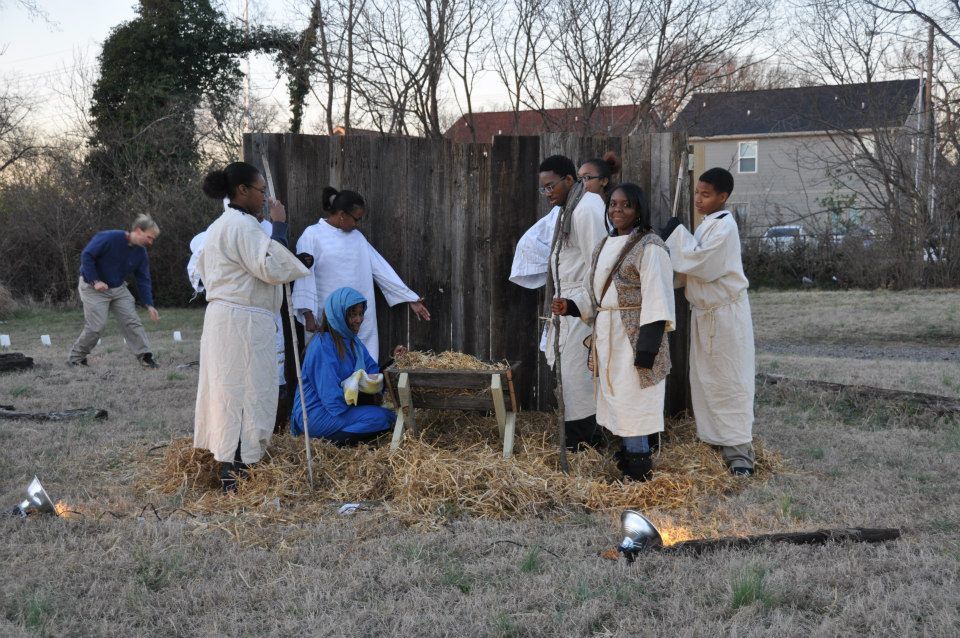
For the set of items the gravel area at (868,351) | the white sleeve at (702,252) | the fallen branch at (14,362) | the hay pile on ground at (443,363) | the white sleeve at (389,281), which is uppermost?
the white sleeve at (702,252)

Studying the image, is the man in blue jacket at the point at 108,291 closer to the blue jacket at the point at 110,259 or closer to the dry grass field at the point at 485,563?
the blue jacket at the point at 110,259

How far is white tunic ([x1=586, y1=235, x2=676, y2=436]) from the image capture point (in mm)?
4801

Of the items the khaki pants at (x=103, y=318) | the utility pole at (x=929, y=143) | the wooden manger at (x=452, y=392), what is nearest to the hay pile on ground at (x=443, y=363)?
the wooden manger at (x=452, y=392)

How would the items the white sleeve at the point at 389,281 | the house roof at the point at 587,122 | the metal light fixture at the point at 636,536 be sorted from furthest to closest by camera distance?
the house roof at the point at 587,122 → the white sleeve at the point at 389,281 → the metal light fixture at the point at 636,536

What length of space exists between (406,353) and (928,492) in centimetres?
334

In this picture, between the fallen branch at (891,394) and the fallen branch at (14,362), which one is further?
the fallen branch at (14,362)

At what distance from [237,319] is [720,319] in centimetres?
302

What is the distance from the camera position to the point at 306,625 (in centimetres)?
316

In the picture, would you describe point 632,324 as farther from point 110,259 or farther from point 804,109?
point 804,109

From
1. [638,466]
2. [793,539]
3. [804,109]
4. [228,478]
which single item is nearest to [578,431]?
[638,466]

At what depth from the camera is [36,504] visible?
4441mm

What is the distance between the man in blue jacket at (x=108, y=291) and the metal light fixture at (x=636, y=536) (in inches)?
289

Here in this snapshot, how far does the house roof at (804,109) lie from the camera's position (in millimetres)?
19359

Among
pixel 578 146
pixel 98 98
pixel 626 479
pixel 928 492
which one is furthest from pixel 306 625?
pixel 98 98
